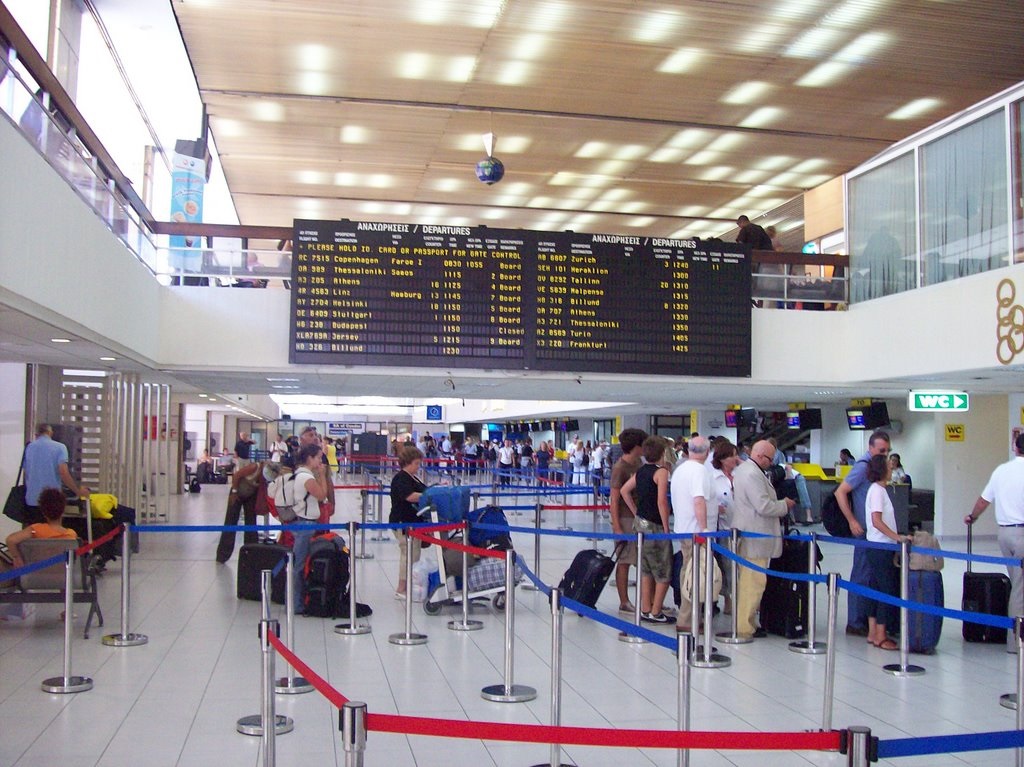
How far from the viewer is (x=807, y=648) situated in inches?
305

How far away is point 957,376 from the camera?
11.8 meters

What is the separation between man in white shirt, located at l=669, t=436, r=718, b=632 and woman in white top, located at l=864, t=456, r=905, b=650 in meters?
1.36

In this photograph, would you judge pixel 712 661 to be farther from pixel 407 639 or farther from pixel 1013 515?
pixel 1013 515

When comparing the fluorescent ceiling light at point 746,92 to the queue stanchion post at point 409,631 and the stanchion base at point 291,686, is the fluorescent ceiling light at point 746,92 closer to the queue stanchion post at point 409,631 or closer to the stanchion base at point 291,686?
the queue stanchion post at point 409,631

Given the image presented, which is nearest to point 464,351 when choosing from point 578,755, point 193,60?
point 193,60

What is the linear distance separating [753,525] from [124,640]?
5.15m

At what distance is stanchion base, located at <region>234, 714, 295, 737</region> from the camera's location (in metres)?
5.37

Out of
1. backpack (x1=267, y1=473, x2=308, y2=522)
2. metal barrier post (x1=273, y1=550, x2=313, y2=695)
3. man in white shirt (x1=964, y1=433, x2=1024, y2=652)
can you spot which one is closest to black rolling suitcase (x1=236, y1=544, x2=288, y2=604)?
backpack (x1=267, y1=473, x2=308, y2=522)

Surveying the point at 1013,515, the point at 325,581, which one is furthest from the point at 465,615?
the point at 1013,515

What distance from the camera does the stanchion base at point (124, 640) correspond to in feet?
24.8

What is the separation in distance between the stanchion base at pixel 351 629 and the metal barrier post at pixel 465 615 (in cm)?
75

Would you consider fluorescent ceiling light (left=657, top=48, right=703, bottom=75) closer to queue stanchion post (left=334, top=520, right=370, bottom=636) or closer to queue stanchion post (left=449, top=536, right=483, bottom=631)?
queue stanchion post (left=449, top=536, right=483, bottom=631)

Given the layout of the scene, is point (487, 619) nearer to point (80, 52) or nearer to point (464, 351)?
point (464, 351)

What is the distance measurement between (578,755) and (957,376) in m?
8.64
